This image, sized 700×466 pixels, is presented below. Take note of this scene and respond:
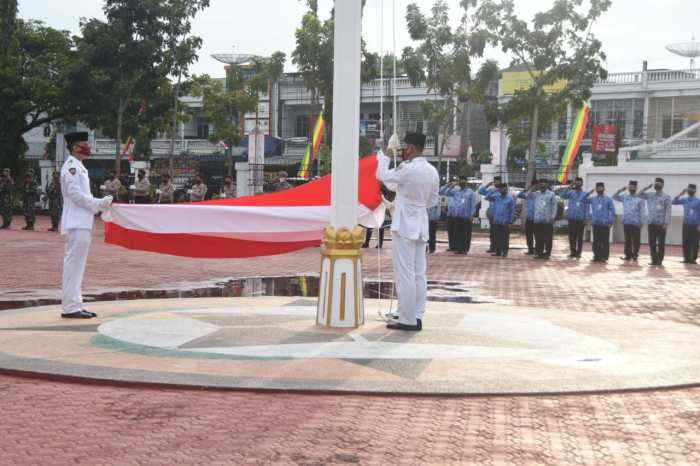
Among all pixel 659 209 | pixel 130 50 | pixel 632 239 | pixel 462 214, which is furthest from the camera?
pixel 130 50

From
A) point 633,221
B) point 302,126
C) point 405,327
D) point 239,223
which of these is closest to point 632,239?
point 633,221

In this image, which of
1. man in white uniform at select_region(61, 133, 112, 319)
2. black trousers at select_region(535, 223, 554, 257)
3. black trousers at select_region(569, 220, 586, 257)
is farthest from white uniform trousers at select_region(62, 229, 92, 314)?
black trousers at select_region(569, 220, 586, 257)

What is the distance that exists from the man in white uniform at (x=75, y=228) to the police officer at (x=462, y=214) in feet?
45.4

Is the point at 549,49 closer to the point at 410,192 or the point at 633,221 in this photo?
the point at 633,221

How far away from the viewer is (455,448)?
5.00 m

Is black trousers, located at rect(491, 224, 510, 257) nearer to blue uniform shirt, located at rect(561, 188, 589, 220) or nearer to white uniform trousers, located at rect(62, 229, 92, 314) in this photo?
blue uniform shirt, located at rect(561, 188, 589, 220)

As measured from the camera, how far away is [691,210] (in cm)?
2130

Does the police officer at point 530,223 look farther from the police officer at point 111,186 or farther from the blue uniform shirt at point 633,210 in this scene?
the police officer at point 111,186

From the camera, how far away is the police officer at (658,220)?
20391 millimetres

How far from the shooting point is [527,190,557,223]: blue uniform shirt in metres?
21.6

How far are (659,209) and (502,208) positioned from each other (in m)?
3.50

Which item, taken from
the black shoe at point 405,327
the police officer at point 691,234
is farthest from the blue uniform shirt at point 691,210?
the black shoe at point 405,327

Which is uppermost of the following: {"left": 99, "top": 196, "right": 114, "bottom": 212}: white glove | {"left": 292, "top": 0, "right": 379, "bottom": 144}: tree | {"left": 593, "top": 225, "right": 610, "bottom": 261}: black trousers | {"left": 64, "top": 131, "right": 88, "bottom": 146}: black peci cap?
{"left": 292, "top": 0, "right": 379, "bottom": 144}: tree

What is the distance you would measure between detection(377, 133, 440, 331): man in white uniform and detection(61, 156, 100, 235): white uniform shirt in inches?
121
